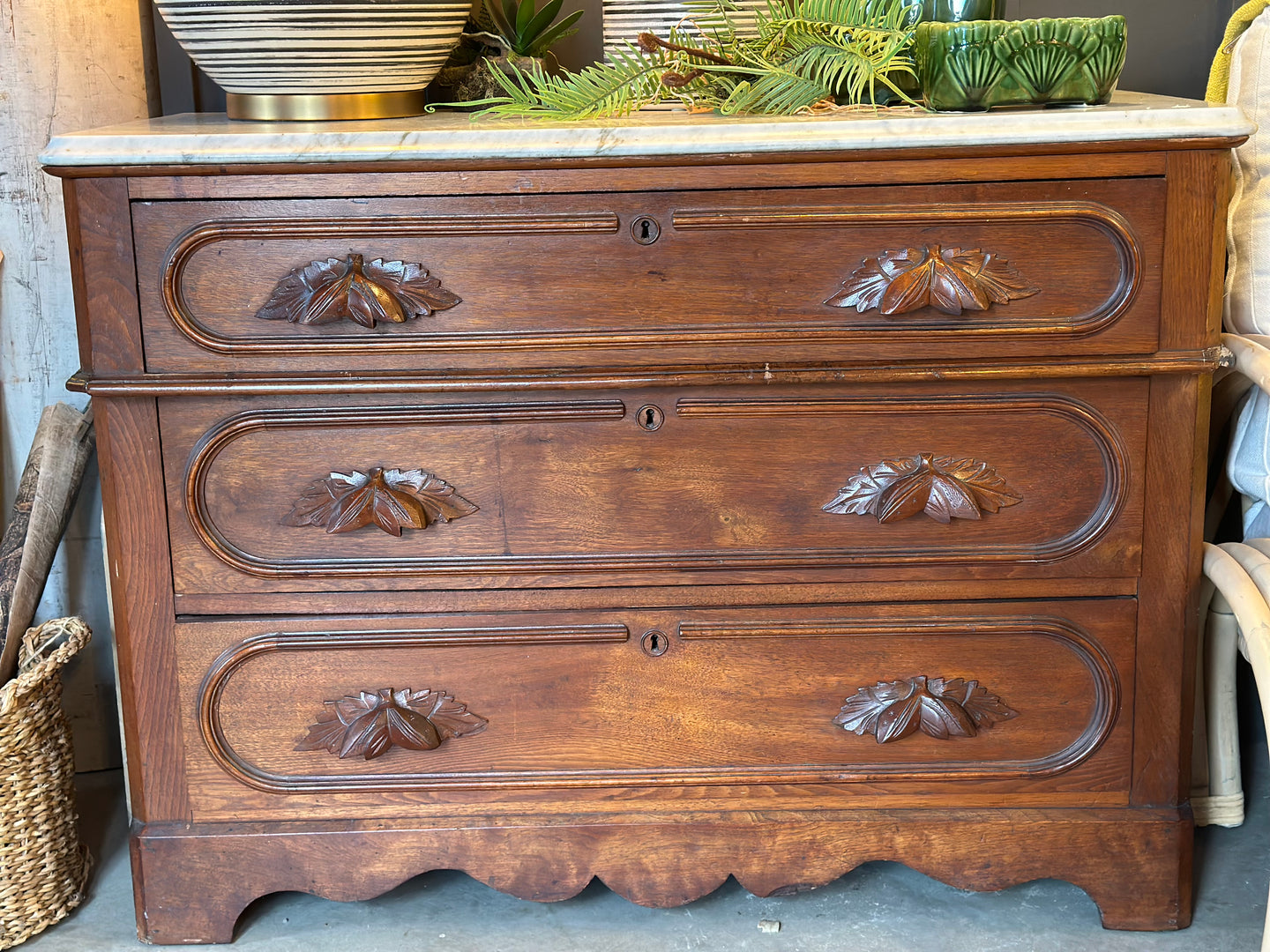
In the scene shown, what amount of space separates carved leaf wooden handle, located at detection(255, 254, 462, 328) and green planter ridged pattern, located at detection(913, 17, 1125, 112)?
60 cm

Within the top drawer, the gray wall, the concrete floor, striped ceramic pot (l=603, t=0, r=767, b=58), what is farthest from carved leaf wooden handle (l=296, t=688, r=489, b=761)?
the gray wall

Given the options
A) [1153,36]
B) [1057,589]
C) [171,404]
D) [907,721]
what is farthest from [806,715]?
[1153,36]

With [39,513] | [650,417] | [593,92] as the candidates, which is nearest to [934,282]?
[650,417]

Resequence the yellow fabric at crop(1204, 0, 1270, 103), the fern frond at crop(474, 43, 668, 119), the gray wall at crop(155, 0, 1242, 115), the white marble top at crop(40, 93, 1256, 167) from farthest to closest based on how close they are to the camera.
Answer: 1. the gray wall at crop(155, 0, 1242, 115)
2. the yellow fabric at crop(1204, 0, 1270, 103)
3. the fern frond at crop(474, 43, 668, 119)
4. the white marble top at crop(40, 93, 1256, 167)

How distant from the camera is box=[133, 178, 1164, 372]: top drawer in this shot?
122 centimetres

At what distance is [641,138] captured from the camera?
1190mm

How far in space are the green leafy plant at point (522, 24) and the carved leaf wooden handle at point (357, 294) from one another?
1.60 ft

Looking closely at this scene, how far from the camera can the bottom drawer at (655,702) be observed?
1.33 meters

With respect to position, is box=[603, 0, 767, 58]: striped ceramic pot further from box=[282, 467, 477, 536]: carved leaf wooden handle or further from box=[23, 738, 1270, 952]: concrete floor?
box=[23, 738, 1270, 952]: concrete floor

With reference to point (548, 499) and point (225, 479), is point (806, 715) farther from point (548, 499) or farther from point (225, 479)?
point (225, 479)

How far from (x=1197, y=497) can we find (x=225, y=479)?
43.8 inches

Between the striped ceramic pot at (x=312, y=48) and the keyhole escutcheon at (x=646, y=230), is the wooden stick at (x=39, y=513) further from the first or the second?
the keyhole escutcheon at (x=646, y=230)

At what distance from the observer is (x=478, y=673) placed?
4.42ft

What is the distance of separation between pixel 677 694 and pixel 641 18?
880mm
